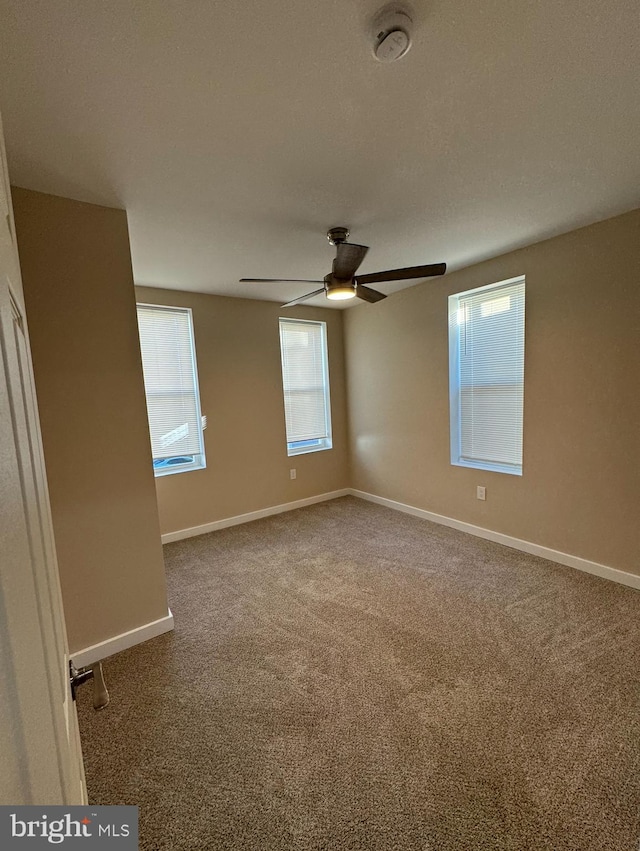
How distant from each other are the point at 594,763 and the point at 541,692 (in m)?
0.31

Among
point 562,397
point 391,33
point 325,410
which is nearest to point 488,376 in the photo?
point 562,397

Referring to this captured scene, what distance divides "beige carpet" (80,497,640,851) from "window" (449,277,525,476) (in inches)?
41.0

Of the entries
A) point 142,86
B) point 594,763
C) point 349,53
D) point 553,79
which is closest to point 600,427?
point 594,763

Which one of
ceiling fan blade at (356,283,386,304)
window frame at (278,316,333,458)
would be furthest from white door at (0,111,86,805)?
window frame at (278,316,333,458)

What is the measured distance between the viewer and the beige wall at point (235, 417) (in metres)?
3.54

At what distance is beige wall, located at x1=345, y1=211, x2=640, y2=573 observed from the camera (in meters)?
2.35

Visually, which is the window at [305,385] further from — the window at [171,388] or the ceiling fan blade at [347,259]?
the ceiling fan blade at [347,259]

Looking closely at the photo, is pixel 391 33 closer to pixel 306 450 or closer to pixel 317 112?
pixel 317 112

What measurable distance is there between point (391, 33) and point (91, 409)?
1.94 m

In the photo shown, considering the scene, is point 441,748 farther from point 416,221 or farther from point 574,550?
point 416,221

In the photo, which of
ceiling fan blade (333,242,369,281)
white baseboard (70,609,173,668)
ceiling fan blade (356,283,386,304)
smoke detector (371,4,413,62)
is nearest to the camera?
smoke detector (371,4,413,62)

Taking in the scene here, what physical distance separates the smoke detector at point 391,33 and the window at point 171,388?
9.17 ft

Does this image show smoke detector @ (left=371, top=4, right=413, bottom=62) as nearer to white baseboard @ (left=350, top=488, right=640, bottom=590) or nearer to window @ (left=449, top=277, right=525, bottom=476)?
window @ (left=449, top=277, right=525, bottom=476)

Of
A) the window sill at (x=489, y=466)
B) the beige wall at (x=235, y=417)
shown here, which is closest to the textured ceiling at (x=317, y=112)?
the beige wall at (x=235, y=417)
